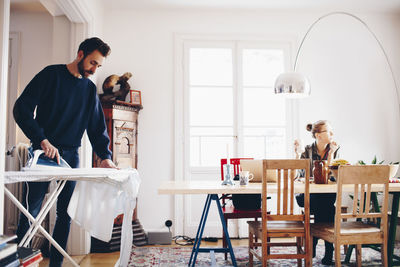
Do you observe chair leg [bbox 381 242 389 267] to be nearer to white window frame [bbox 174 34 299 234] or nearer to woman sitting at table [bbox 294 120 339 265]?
woman sitting at table [bbox 294 120 339 265]

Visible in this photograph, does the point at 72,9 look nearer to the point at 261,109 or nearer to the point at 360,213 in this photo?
the point at 261,109

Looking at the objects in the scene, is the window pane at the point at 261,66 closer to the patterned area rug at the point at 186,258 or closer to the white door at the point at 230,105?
the white door at the point at 230,105

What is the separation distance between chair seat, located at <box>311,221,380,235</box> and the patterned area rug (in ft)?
1.91

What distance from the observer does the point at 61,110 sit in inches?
89.3

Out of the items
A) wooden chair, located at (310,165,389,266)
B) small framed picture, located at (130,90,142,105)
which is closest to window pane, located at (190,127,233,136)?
small framed picture, located at (130,90,142,105)

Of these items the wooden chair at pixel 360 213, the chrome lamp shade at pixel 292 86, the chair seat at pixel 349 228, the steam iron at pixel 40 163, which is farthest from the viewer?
the chrome lamp shade at pixel 292 86

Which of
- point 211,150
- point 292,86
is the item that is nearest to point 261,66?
point 211,150

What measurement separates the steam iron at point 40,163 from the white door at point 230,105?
2.16 m

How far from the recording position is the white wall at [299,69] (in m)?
4.05

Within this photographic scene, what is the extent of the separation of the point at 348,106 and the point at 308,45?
36.0 inches

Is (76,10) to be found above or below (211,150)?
above

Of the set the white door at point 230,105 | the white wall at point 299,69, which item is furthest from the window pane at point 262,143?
the white wall at point 299,69

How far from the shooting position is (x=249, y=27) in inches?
167

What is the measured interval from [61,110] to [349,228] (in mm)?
2160
